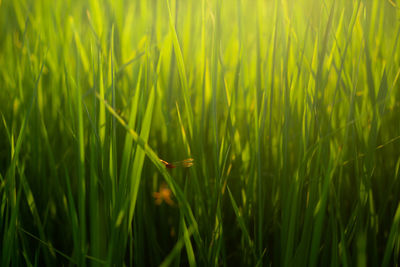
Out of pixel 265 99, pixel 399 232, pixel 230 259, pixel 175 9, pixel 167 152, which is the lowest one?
pixel 230 259

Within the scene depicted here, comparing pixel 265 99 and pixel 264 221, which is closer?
pixel 265 99

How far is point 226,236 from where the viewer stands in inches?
28.1

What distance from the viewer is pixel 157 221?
74 centimetres

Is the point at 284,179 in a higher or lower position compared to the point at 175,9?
lower

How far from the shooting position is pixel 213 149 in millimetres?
677

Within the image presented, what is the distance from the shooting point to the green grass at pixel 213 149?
49 cm

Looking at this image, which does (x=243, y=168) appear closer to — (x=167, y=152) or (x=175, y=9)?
(x=167, y=152)

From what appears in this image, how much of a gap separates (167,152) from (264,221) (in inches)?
9.9

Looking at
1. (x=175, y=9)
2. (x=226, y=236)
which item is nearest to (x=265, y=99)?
(x=175, y=9)

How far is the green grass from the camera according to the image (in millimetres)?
491

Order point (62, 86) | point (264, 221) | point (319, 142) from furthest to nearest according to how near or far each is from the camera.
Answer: point (62, 86)
point (264, 221)
point (319, 142)

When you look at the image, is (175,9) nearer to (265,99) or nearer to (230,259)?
(265,99)

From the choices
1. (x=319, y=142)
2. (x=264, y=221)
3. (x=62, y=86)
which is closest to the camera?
(x=319, y=142)

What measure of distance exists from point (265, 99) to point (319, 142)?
0.10 metres
